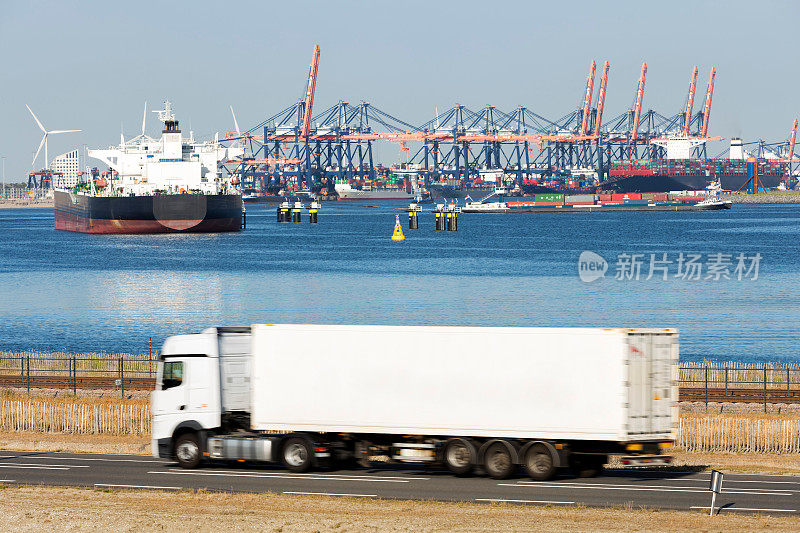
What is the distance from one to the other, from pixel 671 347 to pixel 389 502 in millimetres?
7081

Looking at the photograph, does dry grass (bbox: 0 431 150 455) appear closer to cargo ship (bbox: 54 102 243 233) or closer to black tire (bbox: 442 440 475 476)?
black tire (bbox: 442 440 475 476)

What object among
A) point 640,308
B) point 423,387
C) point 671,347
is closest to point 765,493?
point 671,347

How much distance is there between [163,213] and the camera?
509 feet

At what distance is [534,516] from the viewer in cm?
2077

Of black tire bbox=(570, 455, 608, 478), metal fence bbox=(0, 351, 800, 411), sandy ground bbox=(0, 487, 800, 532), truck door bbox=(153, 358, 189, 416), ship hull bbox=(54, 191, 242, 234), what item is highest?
ship hull bbox=(54, 191, 242, 234)

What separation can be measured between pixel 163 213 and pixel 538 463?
137 m

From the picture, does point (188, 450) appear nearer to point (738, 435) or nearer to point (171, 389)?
point (171, 389)

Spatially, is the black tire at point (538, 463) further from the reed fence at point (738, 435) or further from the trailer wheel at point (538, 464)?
the reed fence at point (738, 435)

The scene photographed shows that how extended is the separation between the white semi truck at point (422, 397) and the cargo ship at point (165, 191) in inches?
5159

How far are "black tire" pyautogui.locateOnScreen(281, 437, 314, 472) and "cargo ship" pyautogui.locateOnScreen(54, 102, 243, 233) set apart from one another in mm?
132262

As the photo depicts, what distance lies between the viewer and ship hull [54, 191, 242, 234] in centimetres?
15488

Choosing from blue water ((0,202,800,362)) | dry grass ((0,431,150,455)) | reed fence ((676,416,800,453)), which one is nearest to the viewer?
reed fence ((676,416,800,453))

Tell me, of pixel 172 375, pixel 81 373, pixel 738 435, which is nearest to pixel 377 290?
pixel 81 373

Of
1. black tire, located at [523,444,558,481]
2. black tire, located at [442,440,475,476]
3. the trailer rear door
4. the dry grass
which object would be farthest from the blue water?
black tire, located at [442,440,475,476]
